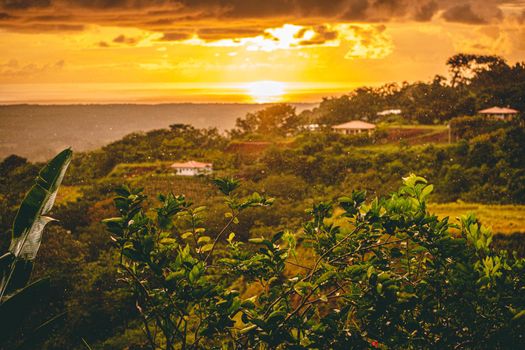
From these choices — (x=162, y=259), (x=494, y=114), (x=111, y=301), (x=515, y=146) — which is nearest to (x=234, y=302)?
(x=162, y=259)

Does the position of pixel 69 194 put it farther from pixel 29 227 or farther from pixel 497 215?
pixel 29 227

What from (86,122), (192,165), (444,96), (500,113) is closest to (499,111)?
(500,113)

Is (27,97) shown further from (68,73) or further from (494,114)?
(494,114)

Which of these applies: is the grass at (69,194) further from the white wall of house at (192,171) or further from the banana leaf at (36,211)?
the banana leaf at (36,211)

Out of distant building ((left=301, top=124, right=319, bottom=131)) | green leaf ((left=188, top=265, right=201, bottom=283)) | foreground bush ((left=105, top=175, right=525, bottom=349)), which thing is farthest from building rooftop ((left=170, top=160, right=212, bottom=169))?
green leaf ((left=188, top=265, right=201, bottom=283))

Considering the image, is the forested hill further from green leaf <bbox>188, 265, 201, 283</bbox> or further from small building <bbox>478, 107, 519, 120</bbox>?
green leaf <bbox>188, 265, 201, 283</bbox>

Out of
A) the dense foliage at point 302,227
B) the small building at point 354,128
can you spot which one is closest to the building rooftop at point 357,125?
the small building at point 354,128
